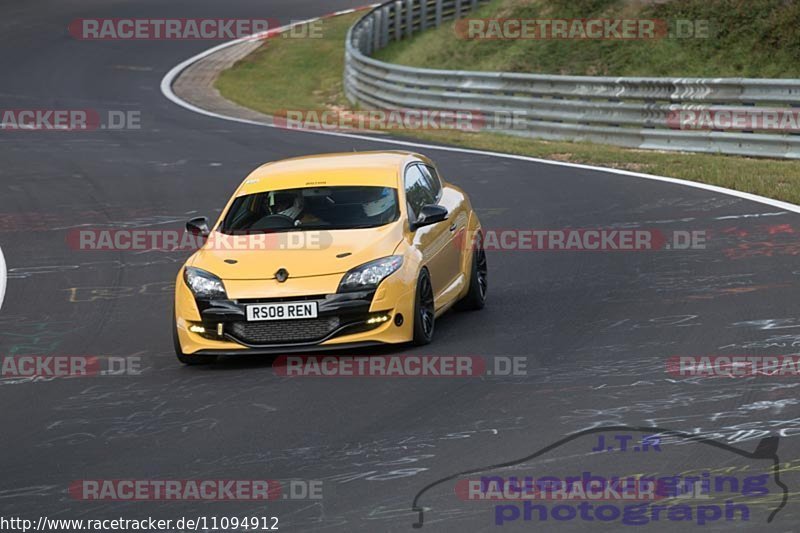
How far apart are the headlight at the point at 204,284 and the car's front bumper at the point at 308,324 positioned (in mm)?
62

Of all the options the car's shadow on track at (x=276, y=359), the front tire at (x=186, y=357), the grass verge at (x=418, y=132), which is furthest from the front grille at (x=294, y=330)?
the grass verge at (x=418, y=132)

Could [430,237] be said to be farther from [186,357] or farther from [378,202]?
[186,357]

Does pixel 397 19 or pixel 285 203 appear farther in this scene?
pixel 397 19

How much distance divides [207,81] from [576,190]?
800 inches

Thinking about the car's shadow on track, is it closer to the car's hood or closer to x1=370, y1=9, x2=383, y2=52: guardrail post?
the car's hood

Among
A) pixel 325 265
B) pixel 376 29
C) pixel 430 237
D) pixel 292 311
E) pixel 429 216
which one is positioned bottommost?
pixel 292 311

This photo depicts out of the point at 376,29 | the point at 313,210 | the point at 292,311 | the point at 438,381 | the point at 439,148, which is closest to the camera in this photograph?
the point at 438,381

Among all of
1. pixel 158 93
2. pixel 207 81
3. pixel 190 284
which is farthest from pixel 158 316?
pixel 207 81

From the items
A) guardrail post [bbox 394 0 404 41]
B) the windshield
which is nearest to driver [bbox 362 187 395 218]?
the windshield

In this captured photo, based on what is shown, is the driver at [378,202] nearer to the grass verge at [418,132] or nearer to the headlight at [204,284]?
the headlight at [204,284]

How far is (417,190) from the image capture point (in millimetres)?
12078

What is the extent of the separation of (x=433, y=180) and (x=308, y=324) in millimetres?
2871

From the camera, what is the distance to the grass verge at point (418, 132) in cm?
1877

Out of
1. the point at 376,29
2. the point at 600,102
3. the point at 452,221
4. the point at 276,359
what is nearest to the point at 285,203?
the point at 452,221
